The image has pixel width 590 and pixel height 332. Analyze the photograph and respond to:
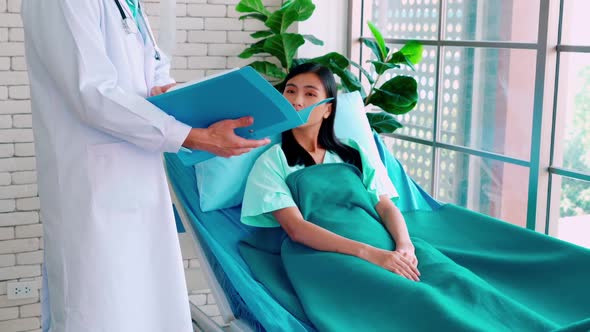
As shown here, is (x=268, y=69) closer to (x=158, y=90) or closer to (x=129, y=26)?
(x=158, y=90)

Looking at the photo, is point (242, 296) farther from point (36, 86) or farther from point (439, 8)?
point (439, 8)

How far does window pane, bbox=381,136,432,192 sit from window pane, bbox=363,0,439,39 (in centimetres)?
52

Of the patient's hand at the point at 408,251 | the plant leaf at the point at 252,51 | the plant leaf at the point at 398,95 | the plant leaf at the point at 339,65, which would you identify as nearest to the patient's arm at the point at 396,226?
the patient's hand at the point at 408,251

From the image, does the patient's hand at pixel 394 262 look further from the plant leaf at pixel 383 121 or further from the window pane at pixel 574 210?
the plant leaf at pixel 383 121

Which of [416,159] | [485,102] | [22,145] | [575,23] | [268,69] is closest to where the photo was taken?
[575,23]

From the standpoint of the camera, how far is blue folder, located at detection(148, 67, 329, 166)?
5.27 ft

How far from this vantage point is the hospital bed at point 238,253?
1.99m

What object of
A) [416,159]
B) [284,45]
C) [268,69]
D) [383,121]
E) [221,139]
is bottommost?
[416,159]

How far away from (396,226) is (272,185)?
1.31 feet

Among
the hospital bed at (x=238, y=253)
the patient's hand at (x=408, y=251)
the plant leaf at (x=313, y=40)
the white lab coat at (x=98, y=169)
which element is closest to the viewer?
the white lab coat at (x=98, y=169)

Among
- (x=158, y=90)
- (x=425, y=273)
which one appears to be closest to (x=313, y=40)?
(x=425, y=273)

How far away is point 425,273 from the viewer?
2082 mm

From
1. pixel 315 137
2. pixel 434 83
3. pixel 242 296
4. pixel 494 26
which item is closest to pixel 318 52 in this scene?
pixel 434 83

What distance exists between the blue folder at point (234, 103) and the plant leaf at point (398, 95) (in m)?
1.60
